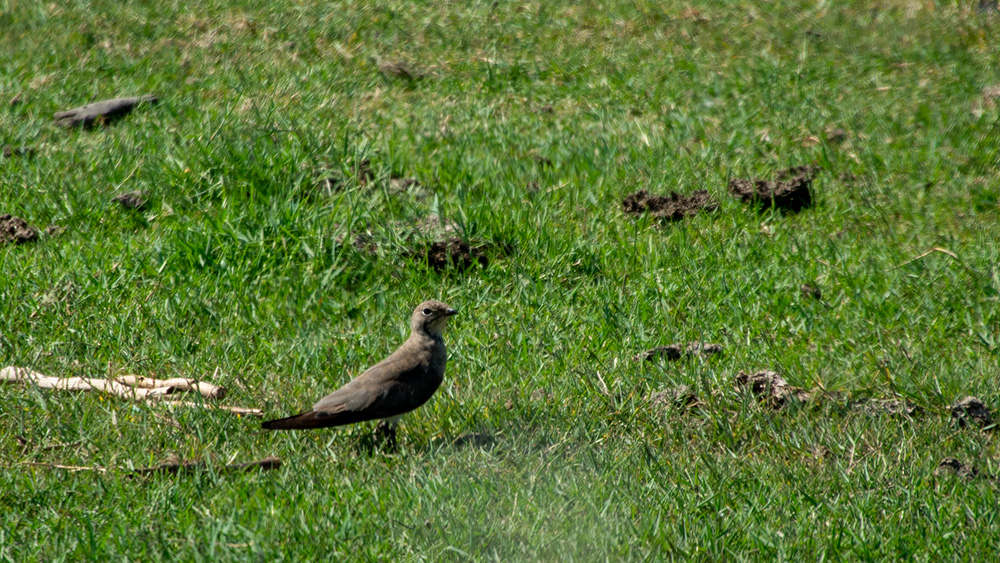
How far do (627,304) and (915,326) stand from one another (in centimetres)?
179

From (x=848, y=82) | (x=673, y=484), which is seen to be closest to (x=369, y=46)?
(x=848, y=82)

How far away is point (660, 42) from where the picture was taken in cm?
1077

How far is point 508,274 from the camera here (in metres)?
6.81

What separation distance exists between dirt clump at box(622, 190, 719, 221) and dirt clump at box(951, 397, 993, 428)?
2.73 metres

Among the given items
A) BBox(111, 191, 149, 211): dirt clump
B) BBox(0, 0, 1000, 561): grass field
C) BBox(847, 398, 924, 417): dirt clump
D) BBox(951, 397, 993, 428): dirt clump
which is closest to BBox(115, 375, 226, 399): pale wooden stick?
BBox(0, 0, 1000, 561): grass field

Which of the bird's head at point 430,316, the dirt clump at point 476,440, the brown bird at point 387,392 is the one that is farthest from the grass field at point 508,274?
the bird's head at point 430,316

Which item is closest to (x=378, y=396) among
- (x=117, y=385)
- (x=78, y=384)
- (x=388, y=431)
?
(x=388, y=431)

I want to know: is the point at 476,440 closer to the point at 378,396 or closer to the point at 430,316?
the point at 378,396

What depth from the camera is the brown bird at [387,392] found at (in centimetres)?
474

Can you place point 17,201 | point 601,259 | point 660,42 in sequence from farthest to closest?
point 660,42
point 17,201
point 601,259

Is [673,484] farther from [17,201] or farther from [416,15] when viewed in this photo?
[416,15]

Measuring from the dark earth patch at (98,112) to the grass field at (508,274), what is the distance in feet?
0.45

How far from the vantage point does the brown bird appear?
187 inches

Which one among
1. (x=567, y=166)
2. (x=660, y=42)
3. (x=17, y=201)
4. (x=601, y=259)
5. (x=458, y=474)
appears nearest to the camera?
(x=458, y=474)
